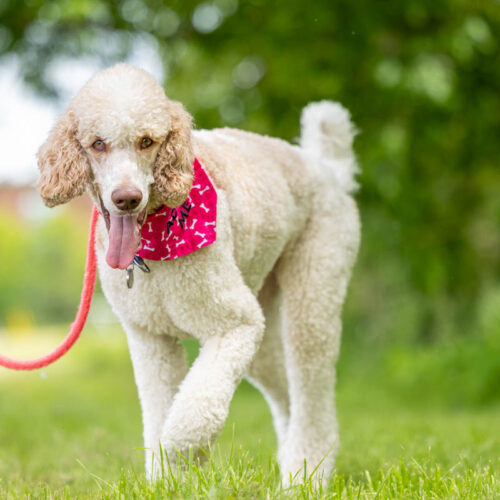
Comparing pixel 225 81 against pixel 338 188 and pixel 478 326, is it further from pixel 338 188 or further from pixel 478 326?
pixel 338 188

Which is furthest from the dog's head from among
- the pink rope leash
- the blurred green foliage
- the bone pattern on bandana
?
the blurred green foliage

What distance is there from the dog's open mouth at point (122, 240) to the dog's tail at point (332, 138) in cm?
169

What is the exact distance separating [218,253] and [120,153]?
0.58 metres

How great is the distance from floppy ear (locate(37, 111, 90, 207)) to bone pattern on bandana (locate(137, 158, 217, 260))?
325 millimetres

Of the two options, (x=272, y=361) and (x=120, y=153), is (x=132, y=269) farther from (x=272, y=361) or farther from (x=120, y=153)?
(x=272, y=361)

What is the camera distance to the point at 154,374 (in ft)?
10.6

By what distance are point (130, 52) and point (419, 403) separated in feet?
15.8

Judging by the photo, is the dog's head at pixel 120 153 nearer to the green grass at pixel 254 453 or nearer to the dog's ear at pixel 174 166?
the dog's ear at pixel 174 166

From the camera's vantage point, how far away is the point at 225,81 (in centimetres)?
891

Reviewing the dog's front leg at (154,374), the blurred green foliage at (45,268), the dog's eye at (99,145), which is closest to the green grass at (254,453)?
the dog's front leg at (154,374)

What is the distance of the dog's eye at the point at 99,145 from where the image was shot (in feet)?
8.89

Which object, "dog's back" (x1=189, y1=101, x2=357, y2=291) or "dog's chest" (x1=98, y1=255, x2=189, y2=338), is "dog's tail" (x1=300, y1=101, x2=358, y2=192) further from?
"dog's chest" (x1=98, y1=255, x2=189, y2=338)

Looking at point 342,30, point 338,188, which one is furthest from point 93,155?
point 342,30

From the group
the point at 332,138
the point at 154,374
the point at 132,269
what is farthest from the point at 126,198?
the point at 332,138
